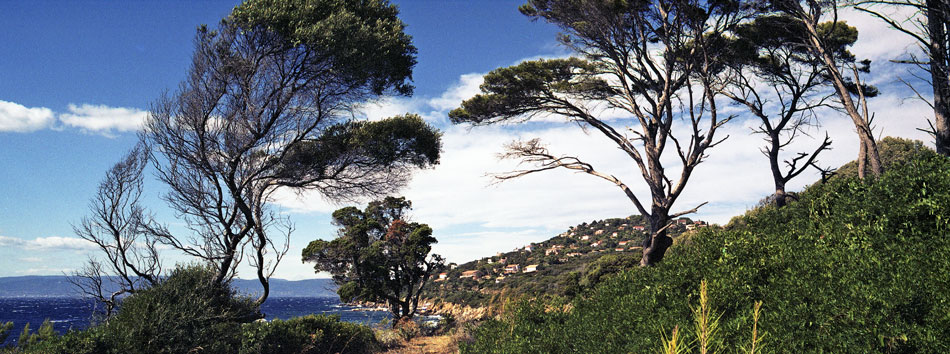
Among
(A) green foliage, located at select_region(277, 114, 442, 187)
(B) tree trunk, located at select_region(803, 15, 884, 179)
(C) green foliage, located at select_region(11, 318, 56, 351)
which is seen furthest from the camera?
(A) green foliage, located at select_region(277, 114, 442, 187)

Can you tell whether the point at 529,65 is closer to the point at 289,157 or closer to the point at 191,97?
the point at 289,157

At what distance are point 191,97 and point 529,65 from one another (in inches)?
319

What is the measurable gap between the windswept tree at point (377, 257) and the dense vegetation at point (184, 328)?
786cm

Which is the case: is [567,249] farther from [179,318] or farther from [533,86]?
[179,318]

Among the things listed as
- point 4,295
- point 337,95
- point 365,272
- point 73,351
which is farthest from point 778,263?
point 4,295

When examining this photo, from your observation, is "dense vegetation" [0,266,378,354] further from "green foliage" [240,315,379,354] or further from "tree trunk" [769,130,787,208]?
"tree trunk" [769,130,787,208]

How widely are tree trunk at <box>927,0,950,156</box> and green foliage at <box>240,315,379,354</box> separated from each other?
12.4 m

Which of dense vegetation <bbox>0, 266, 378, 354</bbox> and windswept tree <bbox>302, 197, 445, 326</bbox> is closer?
dense vegetation <bbox>0, 266, 378, 354</bbox>

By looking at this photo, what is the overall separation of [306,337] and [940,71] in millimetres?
13864

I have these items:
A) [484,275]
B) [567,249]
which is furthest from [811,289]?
[567,249]

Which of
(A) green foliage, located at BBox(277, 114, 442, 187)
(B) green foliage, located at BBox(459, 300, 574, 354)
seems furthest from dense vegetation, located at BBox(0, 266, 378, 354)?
(B) green foliage, located at BBox(459, 300, 574, 354)

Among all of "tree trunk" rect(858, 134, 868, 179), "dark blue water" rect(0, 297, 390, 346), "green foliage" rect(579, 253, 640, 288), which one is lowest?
"dark blue water" rect(0, 297, 390, 346)

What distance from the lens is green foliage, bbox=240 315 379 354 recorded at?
956 cm

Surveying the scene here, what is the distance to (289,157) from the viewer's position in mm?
12125
